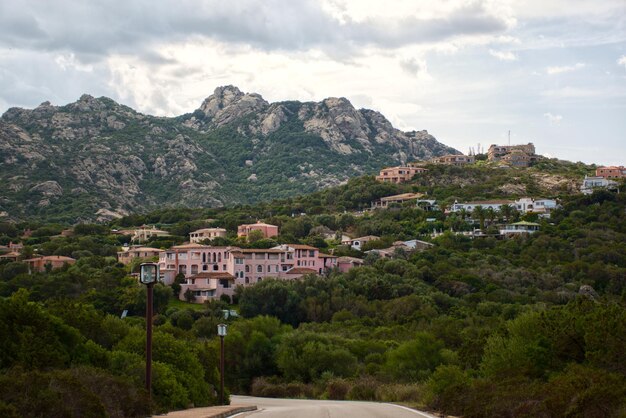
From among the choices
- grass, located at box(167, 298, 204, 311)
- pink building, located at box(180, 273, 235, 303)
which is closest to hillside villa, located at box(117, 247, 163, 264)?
pink building, located at box(180, 273, 235, 303)

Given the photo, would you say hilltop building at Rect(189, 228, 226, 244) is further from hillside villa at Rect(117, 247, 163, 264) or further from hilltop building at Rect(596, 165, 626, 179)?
hilltop building at Rect(596, 165, 626, 179)

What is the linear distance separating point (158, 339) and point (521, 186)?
12976 cm

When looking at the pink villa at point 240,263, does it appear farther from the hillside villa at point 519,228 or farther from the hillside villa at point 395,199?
the hillside villa at point 395,199

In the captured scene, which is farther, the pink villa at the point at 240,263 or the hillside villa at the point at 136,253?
the hillside villa at the point at 136,253

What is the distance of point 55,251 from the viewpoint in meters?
103

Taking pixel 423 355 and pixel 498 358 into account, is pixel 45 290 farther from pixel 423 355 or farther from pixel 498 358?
pixel 498 358

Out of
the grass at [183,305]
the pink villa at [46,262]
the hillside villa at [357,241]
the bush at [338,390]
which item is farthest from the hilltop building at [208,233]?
the bush at [338,390]

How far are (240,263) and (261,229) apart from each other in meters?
22.2

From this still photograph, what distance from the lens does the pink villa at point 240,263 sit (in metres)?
93.1

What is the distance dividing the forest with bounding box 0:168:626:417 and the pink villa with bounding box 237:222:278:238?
2.96m

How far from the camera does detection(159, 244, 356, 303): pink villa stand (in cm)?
9312

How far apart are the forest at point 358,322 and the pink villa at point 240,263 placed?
4.82 meters

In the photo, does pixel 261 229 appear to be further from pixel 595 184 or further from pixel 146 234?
pixel 595 184

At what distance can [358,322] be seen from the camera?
2712 inches
